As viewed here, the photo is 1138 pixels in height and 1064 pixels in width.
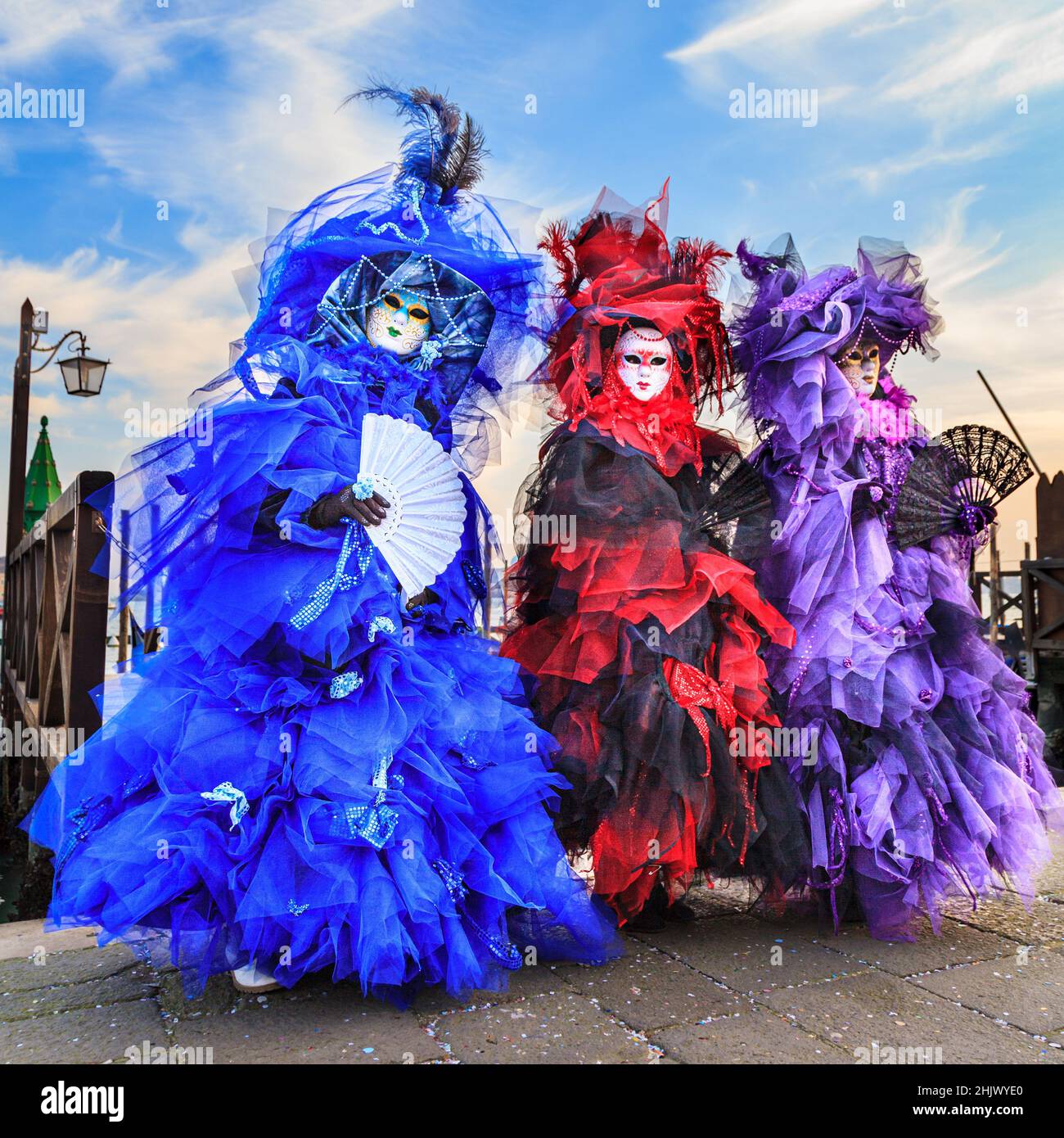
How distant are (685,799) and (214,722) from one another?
1.34 m

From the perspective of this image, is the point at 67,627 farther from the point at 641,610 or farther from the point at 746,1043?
the point at 746,1043

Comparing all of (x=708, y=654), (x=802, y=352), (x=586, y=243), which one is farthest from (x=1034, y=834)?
(x=586, y=243)

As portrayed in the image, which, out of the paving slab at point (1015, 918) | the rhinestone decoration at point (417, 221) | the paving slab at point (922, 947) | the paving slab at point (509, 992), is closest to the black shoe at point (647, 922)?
the paving slab at point (509, 992)

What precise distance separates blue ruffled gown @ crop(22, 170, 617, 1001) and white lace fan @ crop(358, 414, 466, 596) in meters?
0.06

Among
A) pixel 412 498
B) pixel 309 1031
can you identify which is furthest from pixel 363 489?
pixel 309 1031

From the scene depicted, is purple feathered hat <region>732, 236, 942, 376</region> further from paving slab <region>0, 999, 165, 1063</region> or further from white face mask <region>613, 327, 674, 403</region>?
paving slab <region>0, 999, 165, 1063</region>

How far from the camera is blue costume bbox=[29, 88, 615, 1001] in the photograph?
7.60ft

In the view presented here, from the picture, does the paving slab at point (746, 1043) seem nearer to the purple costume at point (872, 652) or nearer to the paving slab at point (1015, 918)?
the purple costume at point (872, 652)

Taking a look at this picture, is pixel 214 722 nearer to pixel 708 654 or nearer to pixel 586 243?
pixel 708 654

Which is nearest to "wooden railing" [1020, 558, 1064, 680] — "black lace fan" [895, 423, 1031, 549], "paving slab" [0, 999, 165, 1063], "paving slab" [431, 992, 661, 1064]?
"black lace fan" [895, 423, 1031, 549]

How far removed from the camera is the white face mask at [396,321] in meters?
2.88

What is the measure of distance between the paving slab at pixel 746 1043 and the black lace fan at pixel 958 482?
1.67 m
